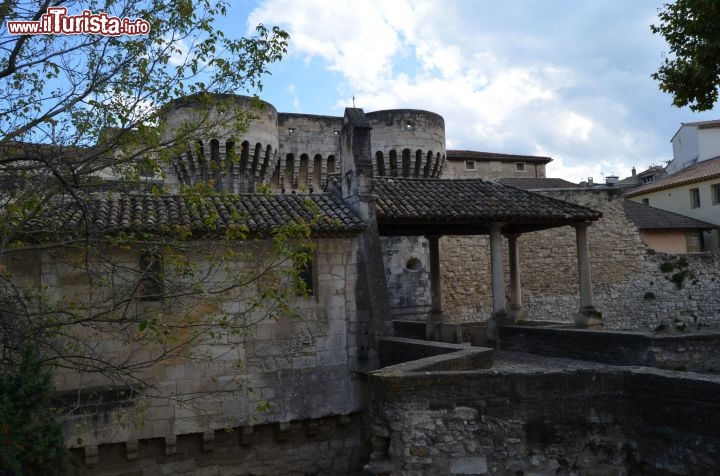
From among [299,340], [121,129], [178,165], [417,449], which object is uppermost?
[178,165]

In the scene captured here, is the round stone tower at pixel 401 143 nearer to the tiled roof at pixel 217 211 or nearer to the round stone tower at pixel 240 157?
the round stone tower at pixel 240 157

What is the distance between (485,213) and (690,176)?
25642 millimetres

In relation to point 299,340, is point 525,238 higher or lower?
higher

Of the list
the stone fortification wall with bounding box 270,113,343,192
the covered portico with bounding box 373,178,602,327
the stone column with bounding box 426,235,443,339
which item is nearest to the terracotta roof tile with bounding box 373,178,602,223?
the covered portico with bounding box 373,178,602,327

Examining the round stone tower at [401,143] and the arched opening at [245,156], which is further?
the round stone tower at [401,143]

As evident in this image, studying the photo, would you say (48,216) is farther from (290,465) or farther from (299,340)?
(290,465)

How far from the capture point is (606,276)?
28.6 m

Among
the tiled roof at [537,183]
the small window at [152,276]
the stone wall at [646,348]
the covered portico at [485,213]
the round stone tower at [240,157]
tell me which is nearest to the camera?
the small window at [152,276]

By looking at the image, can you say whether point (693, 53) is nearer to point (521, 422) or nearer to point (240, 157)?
point (521, 422)

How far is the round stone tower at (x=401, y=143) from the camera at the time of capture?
24.2 m

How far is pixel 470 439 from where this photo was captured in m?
8.23

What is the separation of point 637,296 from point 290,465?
2135 cm

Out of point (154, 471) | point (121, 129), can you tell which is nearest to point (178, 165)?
point (154, 471)

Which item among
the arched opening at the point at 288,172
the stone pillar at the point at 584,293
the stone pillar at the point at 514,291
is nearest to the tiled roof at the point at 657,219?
the stone pillar at the point at 514,291
